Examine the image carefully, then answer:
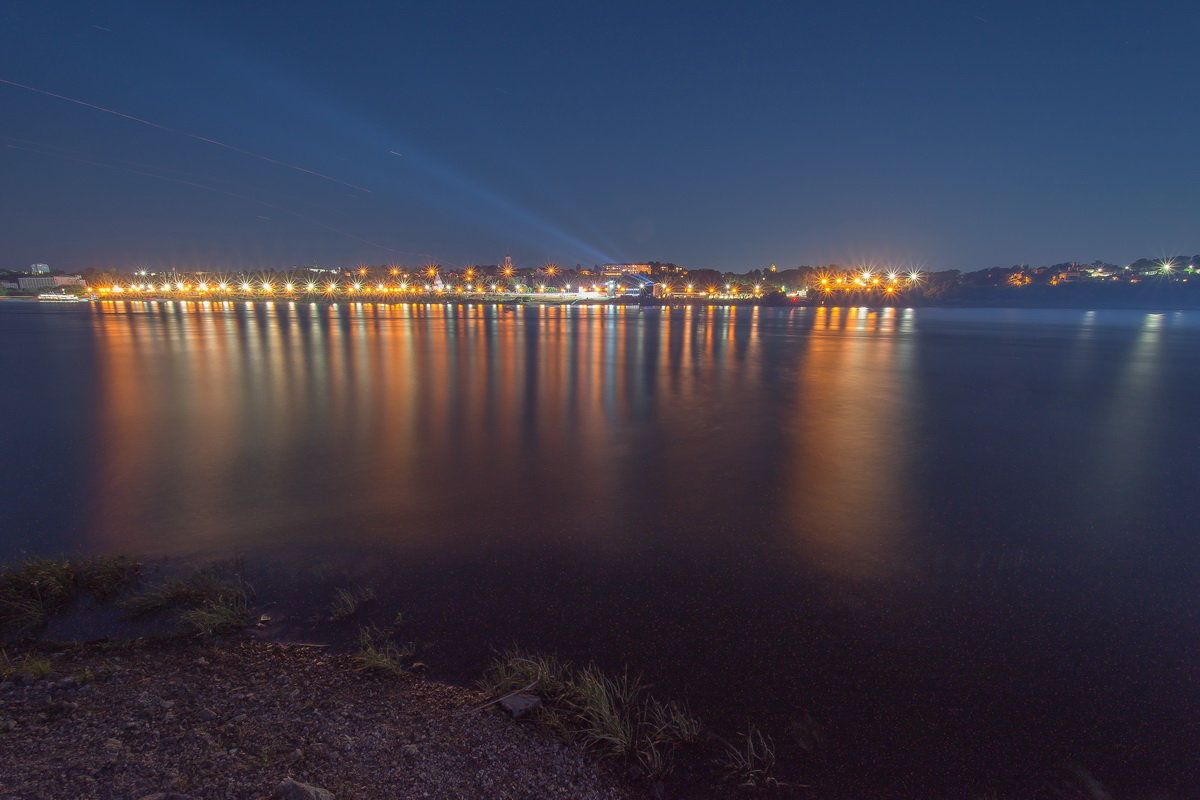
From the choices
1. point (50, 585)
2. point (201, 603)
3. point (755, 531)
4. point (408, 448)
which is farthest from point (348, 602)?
point (408, 448)

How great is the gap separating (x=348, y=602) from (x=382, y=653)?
3.22 ft

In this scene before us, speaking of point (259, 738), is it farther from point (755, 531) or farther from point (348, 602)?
point (755, 531)

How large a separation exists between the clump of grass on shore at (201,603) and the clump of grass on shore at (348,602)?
0.69 meters

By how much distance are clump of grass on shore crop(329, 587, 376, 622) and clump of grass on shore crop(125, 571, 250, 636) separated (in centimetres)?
69

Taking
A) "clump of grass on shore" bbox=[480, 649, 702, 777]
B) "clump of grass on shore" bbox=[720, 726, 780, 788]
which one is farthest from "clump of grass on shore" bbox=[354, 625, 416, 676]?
"clump of grass on shore" bbox=[720, 726, 780, 788]

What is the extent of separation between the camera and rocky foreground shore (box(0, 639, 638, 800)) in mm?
2730

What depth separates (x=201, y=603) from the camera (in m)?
4.97

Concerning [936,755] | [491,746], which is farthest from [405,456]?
[936,755]

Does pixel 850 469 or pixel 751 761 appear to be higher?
pixel 850 469

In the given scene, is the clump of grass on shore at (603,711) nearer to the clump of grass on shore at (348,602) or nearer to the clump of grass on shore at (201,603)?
the clump of grass on shore at (348,602)

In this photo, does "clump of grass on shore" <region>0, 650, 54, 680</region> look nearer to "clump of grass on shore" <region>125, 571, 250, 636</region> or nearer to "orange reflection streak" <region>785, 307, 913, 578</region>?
"clump of grass on shore" <region>125, 571, 250, 636</region>

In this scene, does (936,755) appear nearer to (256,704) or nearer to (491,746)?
(491,746)

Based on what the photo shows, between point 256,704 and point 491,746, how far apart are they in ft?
5.22

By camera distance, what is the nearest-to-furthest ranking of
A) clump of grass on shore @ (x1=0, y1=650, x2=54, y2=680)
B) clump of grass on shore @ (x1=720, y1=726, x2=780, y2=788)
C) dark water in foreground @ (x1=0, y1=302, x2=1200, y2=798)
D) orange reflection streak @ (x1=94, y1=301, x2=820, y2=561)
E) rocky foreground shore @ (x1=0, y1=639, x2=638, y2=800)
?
1. rocky foreground shore @ (x1=0, y1=639, x2=638, y2=800)
2. clump of grass on shore @ (x1=720, y1=726, x2=780, y2=788)
3. clump of grass on shore @ (x1=0, y1=650, x2=54, y2=680)
4. dark water in foreground @ (x1=0, y1=302, x2=1200, y2=798)
5. orange reflection streak @ (x1=94, y1=301, x2=820, y2=561)
